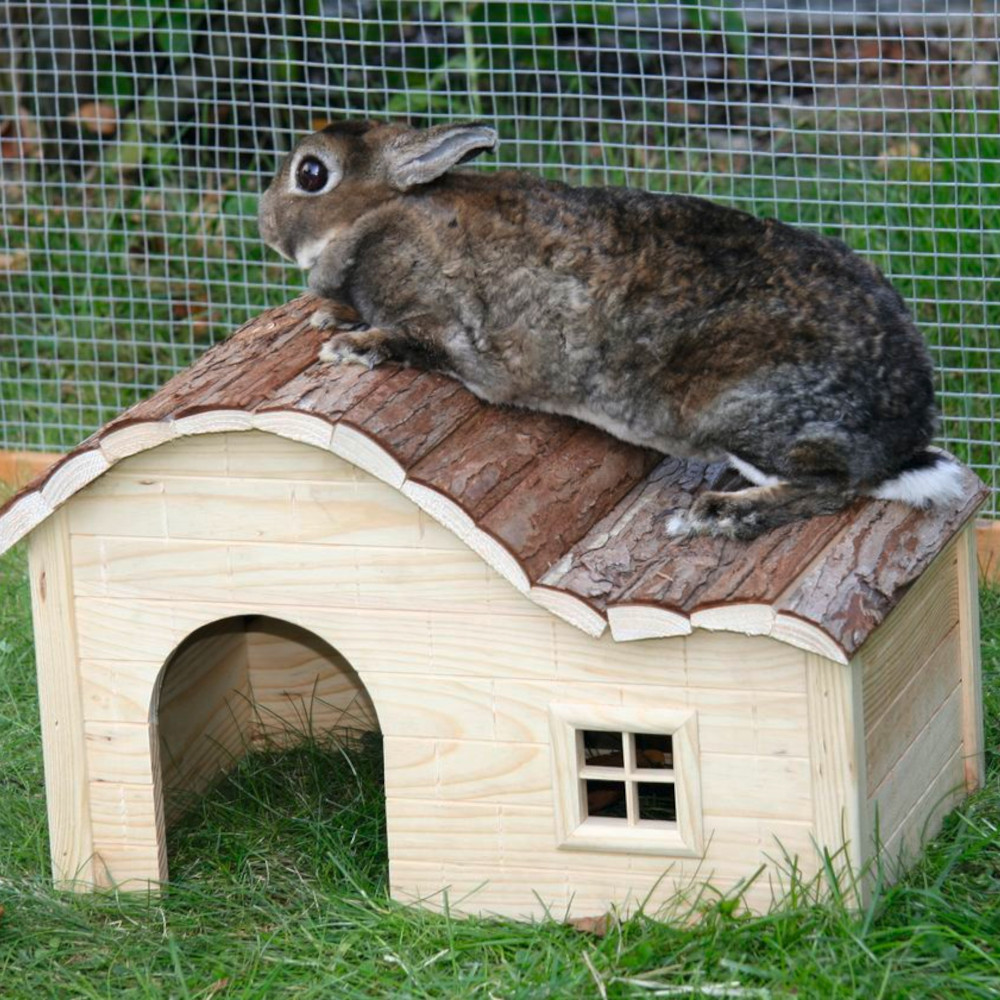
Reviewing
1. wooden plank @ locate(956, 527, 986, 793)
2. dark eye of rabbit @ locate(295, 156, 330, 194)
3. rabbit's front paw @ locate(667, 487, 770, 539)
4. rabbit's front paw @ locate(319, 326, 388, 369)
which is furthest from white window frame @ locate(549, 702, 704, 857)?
dark eye of rabbit @ locate(295, 156, 330, 194)

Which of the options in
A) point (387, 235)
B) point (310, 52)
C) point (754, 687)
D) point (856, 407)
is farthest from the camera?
point (310, 52)

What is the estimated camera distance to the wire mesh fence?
17.1 feet

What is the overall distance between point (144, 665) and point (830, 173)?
3172mm

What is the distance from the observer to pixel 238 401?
3264 millimetres

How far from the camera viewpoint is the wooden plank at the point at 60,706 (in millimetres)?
3465

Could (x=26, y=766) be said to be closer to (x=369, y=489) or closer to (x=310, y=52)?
(x=369, y=489)

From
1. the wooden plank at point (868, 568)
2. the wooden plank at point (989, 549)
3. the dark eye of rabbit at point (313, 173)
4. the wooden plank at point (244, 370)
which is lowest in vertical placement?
the wooden plank at point (989, 549)

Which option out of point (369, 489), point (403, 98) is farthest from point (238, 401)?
point (403, 98)

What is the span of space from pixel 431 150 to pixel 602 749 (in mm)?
1161

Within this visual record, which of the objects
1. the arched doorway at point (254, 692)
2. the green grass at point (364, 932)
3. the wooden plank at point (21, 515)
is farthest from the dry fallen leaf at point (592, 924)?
the wooden plank at point (21, 515)

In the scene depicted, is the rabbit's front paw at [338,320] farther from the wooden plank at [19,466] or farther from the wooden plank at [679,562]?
the wooden plank at [19,466]

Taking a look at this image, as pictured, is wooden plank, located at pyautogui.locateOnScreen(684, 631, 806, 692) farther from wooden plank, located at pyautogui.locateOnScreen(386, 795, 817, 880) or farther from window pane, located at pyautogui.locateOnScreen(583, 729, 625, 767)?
window pane, located at pyautogui.locateOnScreen(583, 729, 625, 767)

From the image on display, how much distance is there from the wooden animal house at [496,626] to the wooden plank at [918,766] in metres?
0.01

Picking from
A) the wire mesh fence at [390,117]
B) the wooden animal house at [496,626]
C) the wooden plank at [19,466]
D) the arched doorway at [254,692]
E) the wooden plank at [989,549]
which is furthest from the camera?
the wooden plank at [19,466]
